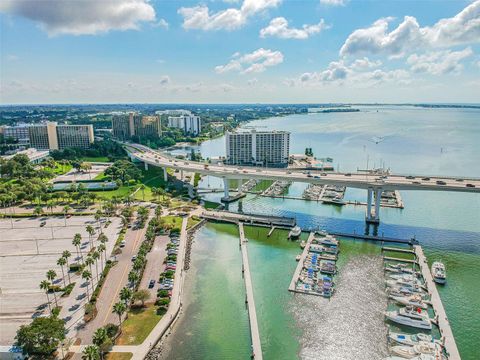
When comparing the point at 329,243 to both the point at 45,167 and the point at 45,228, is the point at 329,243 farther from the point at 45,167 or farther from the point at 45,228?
the point at 45,167

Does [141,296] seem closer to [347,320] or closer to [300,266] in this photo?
[300,266]

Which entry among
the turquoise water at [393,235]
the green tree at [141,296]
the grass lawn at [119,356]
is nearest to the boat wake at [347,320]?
the turquoise water at [393,235]

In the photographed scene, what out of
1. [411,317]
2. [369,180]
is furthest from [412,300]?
[369,180]

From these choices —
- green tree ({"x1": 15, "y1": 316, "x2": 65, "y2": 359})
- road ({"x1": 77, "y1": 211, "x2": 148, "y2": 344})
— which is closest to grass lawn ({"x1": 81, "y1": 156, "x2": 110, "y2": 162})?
road ({"x1": 77, "y1": 211, "x2": 148, "y2": 344})

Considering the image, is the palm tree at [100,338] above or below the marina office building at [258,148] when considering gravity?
below

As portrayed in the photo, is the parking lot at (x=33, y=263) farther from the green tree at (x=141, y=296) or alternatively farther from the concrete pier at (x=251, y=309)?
the concrete pier at (x=251, y=309)

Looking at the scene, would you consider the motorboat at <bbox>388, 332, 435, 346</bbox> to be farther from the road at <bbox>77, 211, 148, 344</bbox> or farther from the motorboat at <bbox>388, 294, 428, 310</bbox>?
the road at <bbox>77, 211, 148, 344</bbox>
